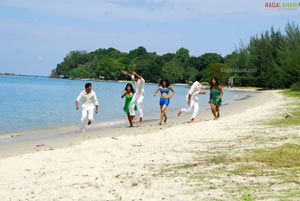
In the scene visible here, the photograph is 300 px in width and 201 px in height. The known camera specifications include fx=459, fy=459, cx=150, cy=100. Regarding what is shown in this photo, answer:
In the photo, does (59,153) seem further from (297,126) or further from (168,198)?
(297,126)

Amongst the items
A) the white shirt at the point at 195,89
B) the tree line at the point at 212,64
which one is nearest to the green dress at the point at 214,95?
the white shirt at the point at 195,89

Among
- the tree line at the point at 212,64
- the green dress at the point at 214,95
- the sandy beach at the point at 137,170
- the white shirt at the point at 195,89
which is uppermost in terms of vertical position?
the tree line at the point at 212,64

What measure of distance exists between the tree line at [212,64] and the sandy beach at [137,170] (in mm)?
44981

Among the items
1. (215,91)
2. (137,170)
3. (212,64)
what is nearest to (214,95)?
(215,91)

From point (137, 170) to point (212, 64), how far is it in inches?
4222

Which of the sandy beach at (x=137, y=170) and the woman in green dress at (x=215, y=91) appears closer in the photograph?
the sandy beach at (x=137, y=170)

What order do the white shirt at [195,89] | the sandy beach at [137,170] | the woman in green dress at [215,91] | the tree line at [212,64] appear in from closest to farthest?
the sandy beach at [137,170] < the white shirt at [195,89] < the woman in green dress at [215,91] < the tree line at [212,64]

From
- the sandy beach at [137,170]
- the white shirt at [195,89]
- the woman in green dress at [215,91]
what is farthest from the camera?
the woman in green dress at [215,91]

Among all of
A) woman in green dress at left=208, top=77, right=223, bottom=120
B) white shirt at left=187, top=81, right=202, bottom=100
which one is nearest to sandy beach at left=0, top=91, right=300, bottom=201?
white shirt at left=187, top=81, right=202, bottom=100

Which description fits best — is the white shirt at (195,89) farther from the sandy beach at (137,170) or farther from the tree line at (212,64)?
the tree line at (212,64)

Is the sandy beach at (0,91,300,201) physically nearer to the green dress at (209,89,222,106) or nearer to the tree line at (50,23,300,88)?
the green dress at (209,89,222,106)

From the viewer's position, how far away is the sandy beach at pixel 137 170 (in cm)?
608

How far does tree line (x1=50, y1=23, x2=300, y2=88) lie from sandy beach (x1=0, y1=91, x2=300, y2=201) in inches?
1771

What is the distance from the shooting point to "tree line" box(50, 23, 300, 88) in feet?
224
